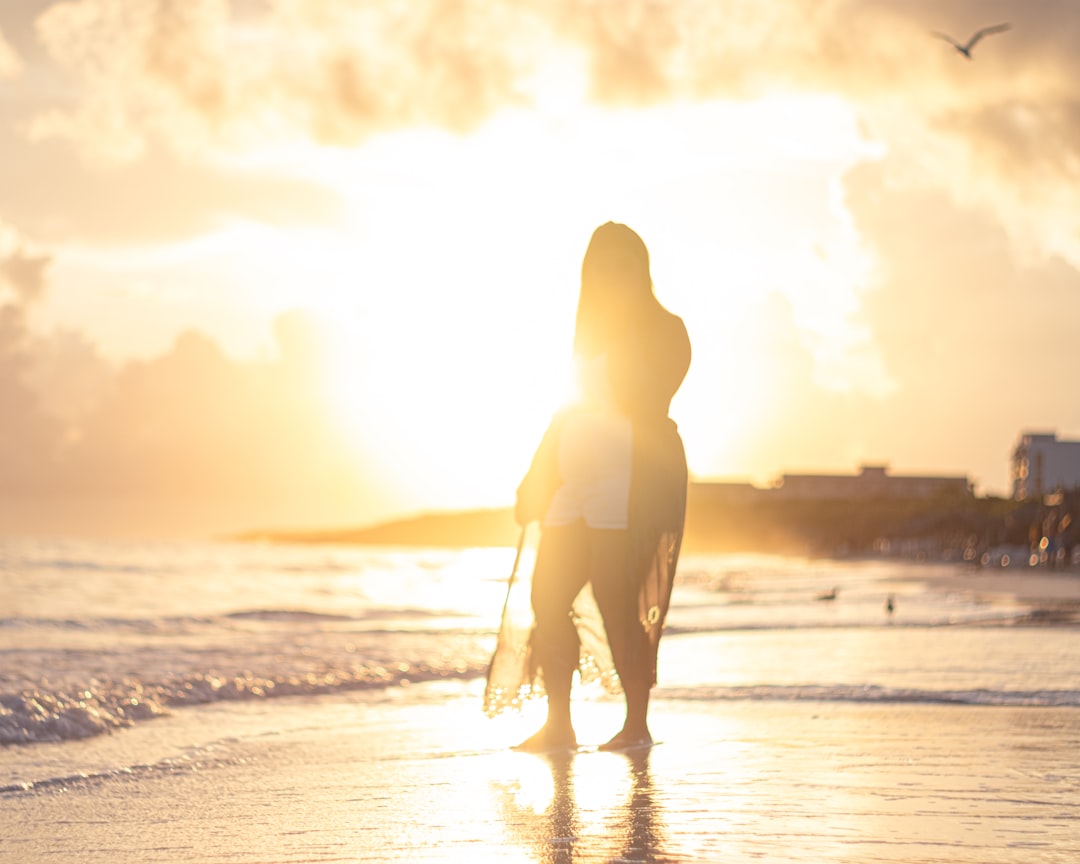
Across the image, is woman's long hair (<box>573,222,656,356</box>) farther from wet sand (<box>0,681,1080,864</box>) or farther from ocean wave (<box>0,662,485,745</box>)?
ocean wave (<box>0,662,485,745</box>)

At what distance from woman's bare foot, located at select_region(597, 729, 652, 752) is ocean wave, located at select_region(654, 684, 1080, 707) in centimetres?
204

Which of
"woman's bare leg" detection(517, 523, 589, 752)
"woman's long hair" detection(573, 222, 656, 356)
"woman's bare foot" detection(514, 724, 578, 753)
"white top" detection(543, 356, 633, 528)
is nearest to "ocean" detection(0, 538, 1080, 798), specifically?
"woman's bare leg" detection(517, 523, 589, 752)

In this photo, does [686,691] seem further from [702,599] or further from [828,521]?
[828,521]

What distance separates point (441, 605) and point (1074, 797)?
24961mm

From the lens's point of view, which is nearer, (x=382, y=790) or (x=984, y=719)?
(x=382, y=790)

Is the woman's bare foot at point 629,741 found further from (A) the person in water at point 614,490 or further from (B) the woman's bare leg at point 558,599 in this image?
(B) the woman's bare leg at point 558,599

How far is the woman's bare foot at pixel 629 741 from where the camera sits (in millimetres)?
5203

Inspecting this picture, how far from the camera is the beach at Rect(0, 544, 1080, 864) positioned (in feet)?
11.5

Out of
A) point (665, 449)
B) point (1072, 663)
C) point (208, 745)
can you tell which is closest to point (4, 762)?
point (208, 745)

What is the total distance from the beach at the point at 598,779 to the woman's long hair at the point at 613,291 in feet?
5.84

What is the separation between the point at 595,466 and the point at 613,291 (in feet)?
2.61

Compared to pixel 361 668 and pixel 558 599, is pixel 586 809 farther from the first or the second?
pixel 361 668

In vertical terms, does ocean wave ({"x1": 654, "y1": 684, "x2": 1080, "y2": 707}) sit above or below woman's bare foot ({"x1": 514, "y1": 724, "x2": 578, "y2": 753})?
below

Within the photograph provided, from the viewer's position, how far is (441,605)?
93.8ft
